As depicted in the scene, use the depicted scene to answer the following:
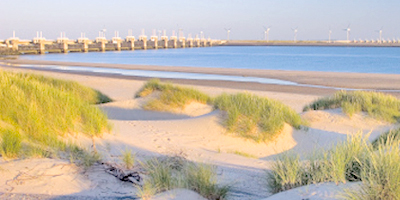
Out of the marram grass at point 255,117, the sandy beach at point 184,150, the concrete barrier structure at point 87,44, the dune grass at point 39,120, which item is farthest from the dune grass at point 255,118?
the concrete barrier structure at point 87,44

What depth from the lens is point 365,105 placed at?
13.3 meters

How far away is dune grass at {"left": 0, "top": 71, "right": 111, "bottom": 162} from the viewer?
6.38 metres

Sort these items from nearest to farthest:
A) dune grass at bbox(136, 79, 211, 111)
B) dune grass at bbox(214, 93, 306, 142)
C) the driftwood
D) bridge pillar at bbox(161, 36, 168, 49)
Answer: the driftwood → dune grass at bbox(214, 93, 306, 142) → dune grass at bbox(136, 79, 211, 111) → bridge pillar at bbox(161, 36, 168, 49)

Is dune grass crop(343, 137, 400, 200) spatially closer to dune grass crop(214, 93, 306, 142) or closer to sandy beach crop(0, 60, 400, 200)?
sandy beach crop(0, 60, 400, 200)

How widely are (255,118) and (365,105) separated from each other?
490cm

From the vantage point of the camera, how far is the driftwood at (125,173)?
5703mm

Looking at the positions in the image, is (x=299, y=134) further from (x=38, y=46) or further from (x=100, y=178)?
(x=38, y=46)

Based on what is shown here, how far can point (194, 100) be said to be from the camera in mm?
13875

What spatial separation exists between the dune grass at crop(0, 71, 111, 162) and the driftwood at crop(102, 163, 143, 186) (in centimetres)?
90

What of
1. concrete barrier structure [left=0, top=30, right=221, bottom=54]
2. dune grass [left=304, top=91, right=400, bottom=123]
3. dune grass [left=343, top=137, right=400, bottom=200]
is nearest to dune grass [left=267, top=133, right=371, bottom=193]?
dune grass [left=343, top=137, right=400, bottom=200]

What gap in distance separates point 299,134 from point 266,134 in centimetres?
115

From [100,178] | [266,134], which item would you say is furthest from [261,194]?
[266,134]

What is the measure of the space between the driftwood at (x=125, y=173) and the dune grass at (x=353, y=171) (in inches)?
64.9

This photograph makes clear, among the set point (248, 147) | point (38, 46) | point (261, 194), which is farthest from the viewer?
point (38, 46)
